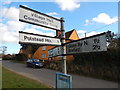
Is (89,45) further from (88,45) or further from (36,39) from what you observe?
(36,39)

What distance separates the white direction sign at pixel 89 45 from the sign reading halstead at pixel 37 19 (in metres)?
0.76

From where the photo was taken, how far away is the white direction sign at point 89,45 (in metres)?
2.68

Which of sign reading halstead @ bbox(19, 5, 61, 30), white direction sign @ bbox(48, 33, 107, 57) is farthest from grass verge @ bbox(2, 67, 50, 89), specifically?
sign reading halstead @ bbox(19, 5, 61, 30)

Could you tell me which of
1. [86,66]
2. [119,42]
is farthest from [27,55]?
[119,42]

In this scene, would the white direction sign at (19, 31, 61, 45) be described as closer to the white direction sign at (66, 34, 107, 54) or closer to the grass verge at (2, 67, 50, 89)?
the white direction sign at (66, 34, 107, 54)

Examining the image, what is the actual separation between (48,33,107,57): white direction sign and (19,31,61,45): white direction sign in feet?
1.39

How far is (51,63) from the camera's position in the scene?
22.2 meters

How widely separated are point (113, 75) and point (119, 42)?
3273 mm

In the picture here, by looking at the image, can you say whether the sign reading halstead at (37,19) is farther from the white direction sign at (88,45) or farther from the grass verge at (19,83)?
the grass verge at (19,83)

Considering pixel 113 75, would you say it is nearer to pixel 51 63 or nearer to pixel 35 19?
pixel 35 19

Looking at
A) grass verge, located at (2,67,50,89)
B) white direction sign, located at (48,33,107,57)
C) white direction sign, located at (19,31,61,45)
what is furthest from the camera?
grass verge, located at (2,67,50,89)

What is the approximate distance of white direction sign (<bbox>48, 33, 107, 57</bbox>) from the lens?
2680 mm

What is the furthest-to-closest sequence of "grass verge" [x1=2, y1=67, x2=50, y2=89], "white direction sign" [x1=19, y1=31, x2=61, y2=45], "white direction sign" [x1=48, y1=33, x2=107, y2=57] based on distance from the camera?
1. "grass verge" [x1=2, y1=67, x2=50, y2=89]
2. "white direction sign" [x1=19, y1=31, x2=61, y2=45]
3. "white direction sign" [x1=48, y1=33, x2=107, y2=57]

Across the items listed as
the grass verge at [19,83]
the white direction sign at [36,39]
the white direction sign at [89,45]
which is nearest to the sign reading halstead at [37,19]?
the white direction sign at [36,39]
